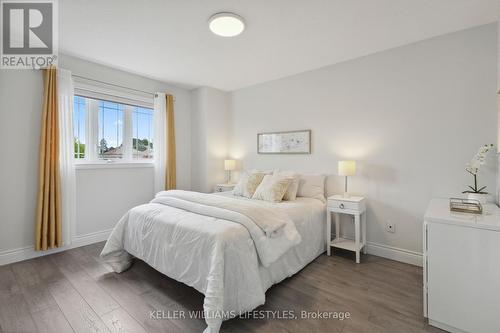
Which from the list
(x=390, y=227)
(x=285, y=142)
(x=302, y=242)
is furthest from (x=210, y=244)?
(x=285, y=142)

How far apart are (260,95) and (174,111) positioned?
1600 millimetres

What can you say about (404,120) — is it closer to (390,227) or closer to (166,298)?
(390,227)

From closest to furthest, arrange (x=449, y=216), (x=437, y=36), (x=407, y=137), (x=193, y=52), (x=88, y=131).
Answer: (x=449, y=216) < (x=437, y=36) < (x=407, y=137) < (x=193, y=52) < (x=88, y=131)

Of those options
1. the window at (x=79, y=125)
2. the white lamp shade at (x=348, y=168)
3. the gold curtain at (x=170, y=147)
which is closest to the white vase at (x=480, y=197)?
the white lamp shade at (x=348, y=168)

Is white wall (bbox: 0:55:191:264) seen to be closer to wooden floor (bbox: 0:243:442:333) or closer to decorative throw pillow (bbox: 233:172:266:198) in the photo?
wooden floor (bbox: 0:243:442:333)

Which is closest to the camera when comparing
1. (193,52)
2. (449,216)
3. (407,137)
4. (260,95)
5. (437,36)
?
(449,216)

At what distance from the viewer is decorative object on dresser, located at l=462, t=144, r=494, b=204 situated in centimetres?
201

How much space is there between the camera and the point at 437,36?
241cm

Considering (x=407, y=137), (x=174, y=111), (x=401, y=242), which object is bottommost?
(x=401, y=242)

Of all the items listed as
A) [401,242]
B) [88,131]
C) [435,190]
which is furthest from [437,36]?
[88,131]

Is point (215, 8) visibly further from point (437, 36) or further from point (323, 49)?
point (437, 36)

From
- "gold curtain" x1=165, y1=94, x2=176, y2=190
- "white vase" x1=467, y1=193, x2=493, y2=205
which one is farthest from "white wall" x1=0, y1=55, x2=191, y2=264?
"white vase" x1=467, y1=193, x2=493, y2=205

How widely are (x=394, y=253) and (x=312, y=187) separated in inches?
47.6

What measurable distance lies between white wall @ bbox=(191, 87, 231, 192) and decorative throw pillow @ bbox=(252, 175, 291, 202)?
1.50 meters
